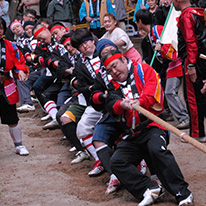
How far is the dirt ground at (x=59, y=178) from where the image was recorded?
4.38m

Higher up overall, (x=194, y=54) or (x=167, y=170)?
(x=194, y=54)

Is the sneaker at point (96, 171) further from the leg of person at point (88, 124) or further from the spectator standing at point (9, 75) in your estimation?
the spectator standing at point (9, 75)

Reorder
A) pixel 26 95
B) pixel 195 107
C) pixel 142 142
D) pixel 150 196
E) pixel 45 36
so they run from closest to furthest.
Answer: pixel 150 196 → pixel 142 142 → pixel 195 107 → pixel 45 36 → pixel 26 95

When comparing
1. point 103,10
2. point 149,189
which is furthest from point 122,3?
point 149,189

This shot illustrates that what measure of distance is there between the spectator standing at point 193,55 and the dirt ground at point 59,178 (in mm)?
462

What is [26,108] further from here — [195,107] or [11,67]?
[195,107]

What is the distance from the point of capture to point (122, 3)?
998cm

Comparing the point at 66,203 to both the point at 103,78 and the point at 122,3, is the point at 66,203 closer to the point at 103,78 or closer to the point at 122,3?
the point at 103,78

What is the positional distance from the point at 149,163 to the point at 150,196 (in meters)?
0.50

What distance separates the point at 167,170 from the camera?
154 inches

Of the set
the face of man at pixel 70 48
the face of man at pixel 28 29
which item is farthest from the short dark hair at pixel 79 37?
the face of man at pixel 28 29

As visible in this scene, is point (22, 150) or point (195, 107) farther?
point (22, 150)

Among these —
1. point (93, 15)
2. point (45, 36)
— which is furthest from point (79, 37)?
point (93, 15)

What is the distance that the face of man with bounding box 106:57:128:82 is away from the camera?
4254 mm
